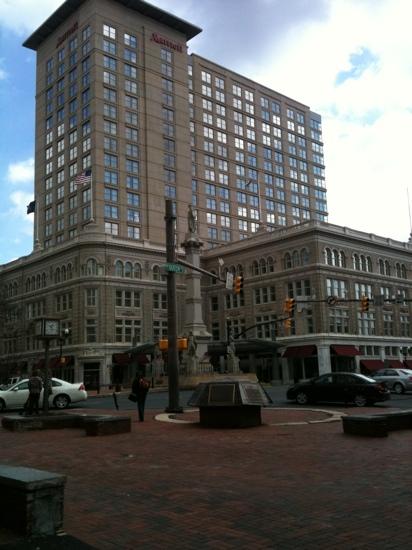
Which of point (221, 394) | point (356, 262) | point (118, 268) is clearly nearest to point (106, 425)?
point (221, 394)

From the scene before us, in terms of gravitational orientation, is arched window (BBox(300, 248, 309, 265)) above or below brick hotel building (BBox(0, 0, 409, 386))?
below

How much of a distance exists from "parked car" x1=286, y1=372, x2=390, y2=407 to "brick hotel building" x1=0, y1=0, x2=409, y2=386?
3745 cm

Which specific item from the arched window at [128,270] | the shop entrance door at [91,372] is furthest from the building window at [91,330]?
the arched window at [128,270]

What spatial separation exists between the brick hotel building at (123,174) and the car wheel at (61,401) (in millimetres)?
37780

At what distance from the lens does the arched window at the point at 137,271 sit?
72.2m

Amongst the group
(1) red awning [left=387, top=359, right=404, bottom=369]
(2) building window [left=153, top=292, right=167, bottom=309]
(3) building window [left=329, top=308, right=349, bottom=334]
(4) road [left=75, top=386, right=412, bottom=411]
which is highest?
(2) building window [left=153, top=292, right=167, bottom=309]

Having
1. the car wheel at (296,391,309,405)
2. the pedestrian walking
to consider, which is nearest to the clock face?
the pedestrian walking

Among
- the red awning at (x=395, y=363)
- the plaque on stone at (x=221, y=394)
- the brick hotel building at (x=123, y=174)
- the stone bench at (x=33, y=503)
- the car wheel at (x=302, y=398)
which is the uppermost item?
the brick hotel building at (x=123, y=174)

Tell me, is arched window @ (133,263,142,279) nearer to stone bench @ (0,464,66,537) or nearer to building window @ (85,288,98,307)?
building window @ (85,288,98,307)

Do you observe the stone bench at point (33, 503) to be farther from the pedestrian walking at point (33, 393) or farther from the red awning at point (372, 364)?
the red awning at point (372, 364)

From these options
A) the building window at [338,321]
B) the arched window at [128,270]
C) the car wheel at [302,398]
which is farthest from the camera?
the arched window at [128,270]

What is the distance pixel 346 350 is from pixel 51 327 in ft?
167

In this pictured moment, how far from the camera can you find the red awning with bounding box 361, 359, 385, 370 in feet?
214

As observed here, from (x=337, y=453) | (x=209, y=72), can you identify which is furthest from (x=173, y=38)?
(x=337, y=453)
